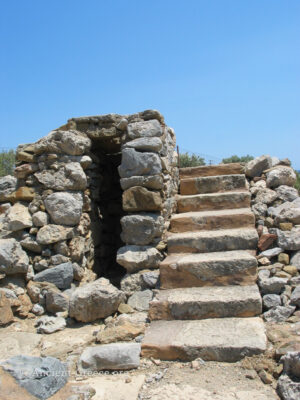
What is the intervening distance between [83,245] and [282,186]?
2967 millimetres

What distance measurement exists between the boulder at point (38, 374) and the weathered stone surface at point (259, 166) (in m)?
4.18

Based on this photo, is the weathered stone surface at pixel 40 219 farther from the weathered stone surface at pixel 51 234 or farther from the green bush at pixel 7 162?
the green bush at pixel 7 162

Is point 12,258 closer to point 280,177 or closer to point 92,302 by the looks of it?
point 92,302

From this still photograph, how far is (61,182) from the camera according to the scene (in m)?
4.51

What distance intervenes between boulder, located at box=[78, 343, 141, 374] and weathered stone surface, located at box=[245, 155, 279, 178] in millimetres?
3728

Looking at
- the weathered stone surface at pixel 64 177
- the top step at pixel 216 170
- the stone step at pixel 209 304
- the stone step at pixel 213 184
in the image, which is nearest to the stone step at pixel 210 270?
the stone step at pixel 209 304

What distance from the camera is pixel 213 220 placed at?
4668mm

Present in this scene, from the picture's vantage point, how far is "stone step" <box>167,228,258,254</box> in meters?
4.19

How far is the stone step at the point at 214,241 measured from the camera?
4188 millimetres

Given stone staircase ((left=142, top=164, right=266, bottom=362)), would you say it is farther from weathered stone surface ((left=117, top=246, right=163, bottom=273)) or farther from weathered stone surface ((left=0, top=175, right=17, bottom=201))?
weathered stone surface ((left=0, top=175, right=17, bottom=201))

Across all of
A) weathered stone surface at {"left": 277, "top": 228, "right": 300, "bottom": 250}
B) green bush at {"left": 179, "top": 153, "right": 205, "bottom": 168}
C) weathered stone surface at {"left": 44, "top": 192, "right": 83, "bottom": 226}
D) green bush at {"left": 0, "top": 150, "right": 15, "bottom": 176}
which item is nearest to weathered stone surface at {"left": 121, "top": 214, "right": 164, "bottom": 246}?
weathered stone surface at {"left": 44, "top": 192, "right": 83, "bottom": 226}

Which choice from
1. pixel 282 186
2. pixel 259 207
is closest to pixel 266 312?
pixel 259 207

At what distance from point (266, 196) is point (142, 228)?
1.92 m

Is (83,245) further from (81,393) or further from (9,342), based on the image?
(81,393)
